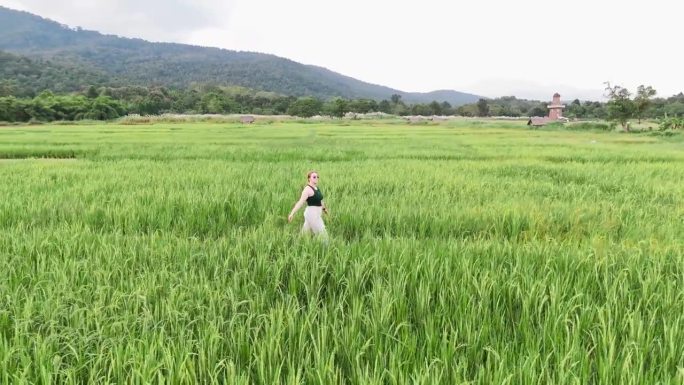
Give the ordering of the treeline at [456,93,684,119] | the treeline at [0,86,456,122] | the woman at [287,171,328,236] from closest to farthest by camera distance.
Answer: the woman at [287,171,328,236] < the treeline at [0,86,456,122] < the treeline at [456,93,684,119]

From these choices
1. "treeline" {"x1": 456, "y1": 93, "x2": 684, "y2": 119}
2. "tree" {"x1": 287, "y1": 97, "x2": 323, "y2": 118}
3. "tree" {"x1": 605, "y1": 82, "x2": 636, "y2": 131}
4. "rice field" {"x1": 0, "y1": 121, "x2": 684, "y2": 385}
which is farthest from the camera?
"tree" {"x1": 287, "y1": 97, "x2": 323, "y2": 118}

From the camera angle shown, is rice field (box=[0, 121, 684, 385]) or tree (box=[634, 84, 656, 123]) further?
tree (box=[634, 84, 656, 123])

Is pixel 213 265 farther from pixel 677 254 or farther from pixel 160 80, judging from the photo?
pixel 160 80

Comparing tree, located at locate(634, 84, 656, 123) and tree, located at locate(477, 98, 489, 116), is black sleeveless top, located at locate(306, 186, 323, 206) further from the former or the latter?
tree, located at locate(477, 98, 489, 116)

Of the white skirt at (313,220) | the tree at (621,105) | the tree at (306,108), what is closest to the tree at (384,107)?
the tree at (306,108)

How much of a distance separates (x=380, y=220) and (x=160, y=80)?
206669mm

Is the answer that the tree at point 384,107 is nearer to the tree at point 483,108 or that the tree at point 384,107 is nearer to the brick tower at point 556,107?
→ the tree at point 483,108

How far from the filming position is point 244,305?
260 centimetres

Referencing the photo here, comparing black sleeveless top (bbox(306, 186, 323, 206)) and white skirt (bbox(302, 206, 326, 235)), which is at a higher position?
black sleeveless top (bbox(306, 186, 323, 206))

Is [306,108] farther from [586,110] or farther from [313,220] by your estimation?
[313,220]

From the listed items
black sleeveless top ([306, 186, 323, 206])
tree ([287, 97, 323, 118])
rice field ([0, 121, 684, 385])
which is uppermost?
tree ([287, 97, 323, 118])

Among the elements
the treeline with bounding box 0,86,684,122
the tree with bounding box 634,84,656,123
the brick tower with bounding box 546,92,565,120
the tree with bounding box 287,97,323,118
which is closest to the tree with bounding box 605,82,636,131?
the tree with bounding box 634,84,656,123

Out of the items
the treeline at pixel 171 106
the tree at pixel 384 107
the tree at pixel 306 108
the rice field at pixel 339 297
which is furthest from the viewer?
the tree at pixel 384 107

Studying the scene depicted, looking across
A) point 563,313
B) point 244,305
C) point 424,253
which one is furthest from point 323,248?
point 563,313
